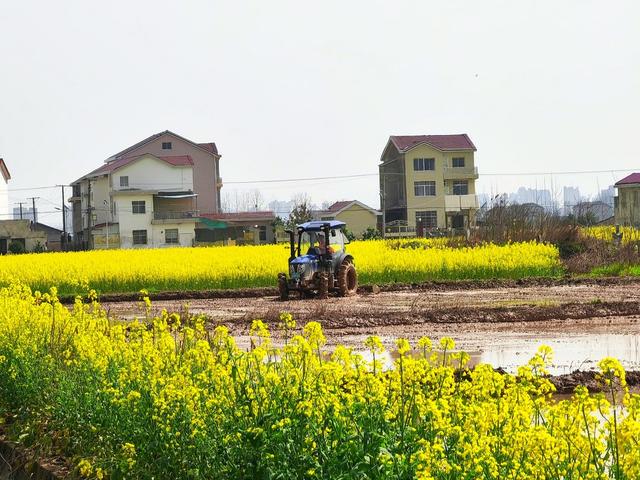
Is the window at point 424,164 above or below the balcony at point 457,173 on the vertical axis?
above

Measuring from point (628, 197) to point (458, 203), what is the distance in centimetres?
1362

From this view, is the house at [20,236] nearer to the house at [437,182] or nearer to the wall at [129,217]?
the wall at [129,217]

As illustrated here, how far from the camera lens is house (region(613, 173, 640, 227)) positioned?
203ft

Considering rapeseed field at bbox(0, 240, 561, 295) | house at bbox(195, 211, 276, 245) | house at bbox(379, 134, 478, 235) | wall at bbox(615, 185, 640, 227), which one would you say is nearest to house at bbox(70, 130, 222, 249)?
house at bbox(195, 211, 276, 245)

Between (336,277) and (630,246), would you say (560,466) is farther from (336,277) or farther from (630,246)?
(630,246)

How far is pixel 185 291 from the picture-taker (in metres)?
28.9

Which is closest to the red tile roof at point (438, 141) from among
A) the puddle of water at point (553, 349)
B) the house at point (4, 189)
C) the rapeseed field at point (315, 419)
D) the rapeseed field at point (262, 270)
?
the house at point (4, 189)

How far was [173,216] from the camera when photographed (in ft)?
231

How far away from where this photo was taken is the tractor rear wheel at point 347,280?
2559 centimetres

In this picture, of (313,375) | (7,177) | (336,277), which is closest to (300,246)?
(336,277)

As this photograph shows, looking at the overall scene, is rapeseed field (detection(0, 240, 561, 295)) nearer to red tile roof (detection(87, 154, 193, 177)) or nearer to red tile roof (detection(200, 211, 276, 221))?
red tile roof (detection(87, 154, 193, 177))

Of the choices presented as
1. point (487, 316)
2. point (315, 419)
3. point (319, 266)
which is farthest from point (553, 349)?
point (319, 266)

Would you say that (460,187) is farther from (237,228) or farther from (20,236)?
(20,236)

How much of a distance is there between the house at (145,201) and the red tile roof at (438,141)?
14045 mm
